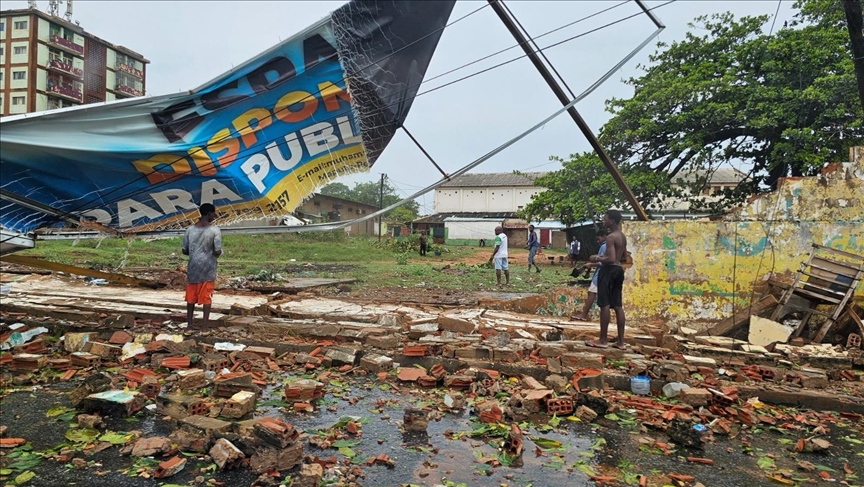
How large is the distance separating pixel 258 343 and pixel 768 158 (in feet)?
51.3

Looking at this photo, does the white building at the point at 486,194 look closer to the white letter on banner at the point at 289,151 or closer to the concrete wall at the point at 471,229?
the concrete wall at the point at 471,229

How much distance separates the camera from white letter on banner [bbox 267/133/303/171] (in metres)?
4.85

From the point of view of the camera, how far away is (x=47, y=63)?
44.4m

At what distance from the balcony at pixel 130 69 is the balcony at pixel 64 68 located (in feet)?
11.4

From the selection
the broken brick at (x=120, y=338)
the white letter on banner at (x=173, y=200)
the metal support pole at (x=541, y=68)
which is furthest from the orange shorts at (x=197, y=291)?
the metal support pole at (x=541, y=68)

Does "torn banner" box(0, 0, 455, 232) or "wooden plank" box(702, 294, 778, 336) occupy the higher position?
"torn banner" box(0, 0, 455, 232)

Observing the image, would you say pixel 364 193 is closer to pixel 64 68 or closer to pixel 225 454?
pixel 64 68

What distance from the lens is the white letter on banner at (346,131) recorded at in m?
4.94

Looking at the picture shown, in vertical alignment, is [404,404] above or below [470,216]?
below

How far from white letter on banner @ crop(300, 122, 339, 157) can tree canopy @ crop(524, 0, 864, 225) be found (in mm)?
12105

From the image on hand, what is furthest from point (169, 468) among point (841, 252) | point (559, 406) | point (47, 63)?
point (47, 63)

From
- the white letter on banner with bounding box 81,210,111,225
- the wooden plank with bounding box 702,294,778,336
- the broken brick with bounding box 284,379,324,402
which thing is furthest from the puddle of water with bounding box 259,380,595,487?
the wooden plank with bounding box 702,294,778,336

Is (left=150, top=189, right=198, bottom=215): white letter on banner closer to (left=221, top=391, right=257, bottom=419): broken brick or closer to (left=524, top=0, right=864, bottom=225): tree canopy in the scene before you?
(left=221, top=391, right=257, bottom=419): broken brick

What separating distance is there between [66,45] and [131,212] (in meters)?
53.7
